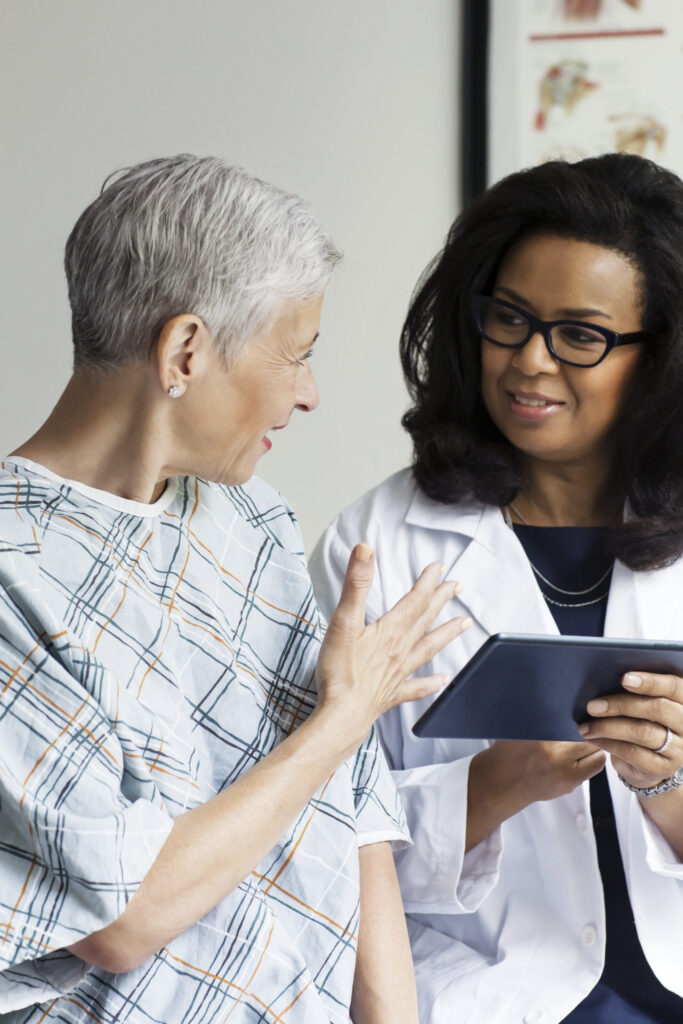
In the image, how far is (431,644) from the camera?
1304mm

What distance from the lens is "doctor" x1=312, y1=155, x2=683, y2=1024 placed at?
1.36 m

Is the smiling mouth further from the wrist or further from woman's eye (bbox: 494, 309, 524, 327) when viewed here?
the wrist

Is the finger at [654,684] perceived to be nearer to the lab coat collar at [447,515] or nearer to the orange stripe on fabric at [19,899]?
the lab coat collar at [447,515]

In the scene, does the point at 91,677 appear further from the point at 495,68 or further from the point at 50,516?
the point at 495,68

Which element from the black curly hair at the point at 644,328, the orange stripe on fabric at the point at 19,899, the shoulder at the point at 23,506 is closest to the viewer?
the orange stripe on fabric at the point at 19,899

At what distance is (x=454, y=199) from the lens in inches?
91.2

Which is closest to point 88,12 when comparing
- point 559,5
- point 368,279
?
point 368,279

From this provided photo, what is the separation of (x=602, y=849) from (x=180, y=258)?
89 cm

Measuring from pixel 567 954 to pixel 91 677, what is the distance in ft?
2.32

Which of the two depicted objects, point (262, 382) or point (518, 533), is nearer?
point (262, 382)

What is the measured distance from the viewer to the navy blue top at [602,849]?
4.36 feet

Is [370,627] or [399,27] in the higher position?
[399,27]

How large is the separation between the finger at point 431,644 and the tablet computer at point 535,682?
0.06 meters

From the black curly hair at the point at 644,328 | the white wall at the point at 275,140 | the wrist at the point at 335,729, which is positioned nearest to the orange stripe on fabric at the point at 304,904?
→ the wrist at the point at 335,729
